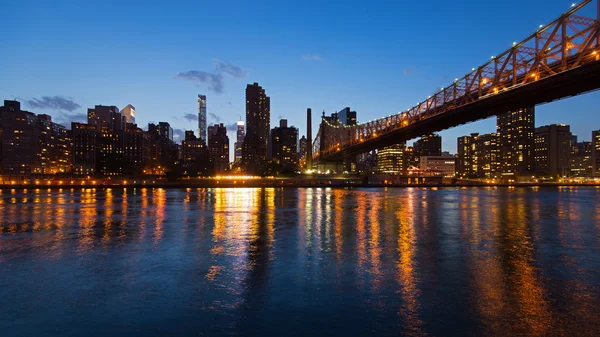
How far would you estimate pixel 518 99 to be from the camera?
49.1 metres

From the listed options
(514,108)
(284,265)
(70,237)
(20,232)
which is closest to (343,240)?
(284,265)

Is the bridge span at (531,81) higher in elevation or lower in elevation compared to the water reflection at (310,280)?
higher

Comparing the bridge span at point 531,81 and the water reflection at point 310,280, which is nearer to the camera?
the water reflection at point 310,280

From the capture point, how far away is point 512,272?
10.7 meters

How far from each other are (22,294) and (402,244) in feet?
39.6

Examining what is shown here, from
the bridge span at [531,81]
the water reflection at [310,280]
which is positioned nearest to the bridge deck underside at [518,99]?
the bridge span at [531,81]

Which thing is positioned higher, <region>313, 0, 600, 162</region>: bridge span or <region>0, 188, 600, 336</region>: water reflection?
<region>313, 0, 600, 162</region>: bridge span

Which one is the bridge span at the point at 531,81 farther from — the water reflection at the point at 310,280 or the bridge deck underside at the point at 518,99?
the water reflection at the point at 310,280

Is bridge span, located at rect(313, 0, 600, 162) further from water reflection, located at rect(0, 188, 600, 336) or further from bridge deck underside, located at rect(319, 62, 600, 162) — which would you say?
water reflection, located at rect(0, 188, 600, 336)

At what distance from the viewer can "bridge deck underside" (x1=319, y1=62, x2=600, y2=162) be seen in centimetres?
3819

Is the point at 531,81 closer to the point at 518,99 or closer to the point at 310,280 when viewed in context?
the point at 518,99

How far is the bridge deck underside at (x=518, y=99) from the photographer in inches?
1503

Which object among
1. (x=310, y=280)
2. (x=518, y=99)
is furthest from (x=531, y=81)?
(x=310, y=280)

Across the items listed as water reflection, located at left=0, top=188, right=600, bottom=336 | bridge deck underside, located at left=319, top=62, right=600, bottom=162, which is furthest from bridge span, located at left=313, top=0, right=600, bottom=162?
water reflection, located at left=0, top=188, right=600, bottom=336
